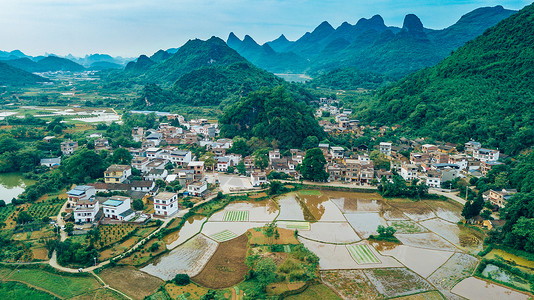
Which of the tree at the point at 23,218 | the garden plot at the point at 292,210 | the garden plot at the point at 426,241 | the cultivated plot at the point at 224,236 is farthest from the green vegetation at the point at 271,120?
the tree at the point at 23,218

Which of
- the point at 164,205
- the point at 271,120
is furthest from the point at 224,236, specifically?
the point at 271,120

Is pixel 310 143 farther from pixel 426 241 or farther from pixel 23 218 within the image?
pixel 23 218

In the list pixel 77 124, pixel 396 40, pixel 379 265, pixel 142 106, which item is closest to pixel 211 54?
pixel 142 106

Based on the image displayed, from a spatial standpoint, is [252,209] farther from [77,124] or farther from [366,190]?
[77,124]

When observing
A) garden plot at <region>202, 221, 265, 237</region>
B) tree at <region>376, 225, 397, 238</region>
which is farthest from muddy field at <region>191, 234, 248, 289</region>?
tree at <region>376, 225, 397, 238</region>

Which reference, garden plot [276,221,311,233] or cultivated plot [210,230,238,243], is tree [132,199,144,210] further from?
garden plot [276,221,311,233]

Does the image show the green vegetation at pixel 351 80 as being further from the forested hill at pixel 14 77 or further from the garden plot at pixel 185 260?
the forested hill at pixel 14 77
